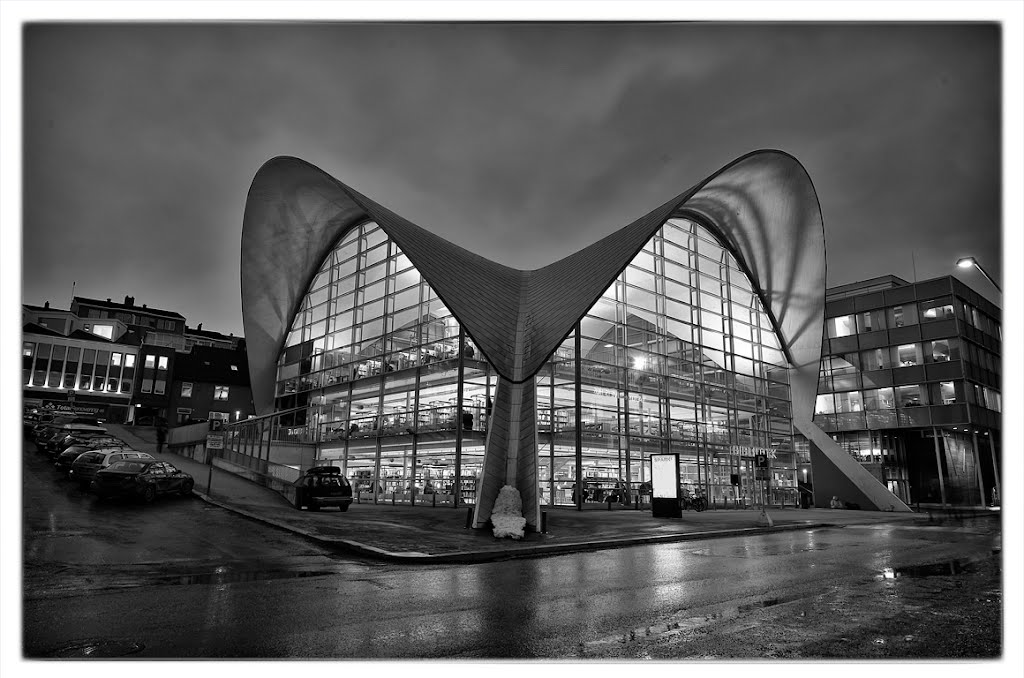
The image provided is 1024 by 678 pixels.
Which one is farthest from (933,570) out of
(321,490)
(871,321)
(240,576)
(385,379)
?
(871,321)

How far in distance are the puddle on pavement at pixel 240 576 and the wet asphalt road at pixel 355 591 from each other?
3cm

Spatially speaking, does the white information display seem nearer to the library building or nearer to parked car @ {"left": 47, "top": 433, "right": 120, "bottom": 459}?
the library building

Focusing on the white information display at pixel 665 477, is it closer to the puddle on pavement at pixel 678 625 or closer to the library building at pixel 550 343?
the library building at pixel 550 343

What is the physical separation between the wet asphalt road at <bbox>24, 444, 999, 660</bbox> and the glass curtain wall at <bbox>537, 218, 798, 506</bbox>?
13890mm

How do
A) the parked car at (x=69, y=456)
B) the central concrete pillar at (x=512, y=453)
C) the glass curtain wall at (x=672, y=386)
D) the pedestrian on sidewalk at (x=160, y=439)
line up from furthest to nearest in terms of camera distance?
the pedestrian on sidewalk at (x=160, y=439) < the glass curtain wall at (x=672, y=386) < the parked car at (x=69, y=456) < the central concrete pillar at (x=512, y=453)

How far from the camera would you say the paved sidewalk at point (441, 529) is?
13.1 m

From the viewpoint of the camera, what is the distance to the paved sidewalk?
43.0ft

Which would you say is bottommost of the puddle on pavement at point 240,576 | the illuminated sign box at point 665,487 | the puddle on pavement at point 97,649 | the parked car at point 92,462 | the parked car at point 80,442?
the illuminated sign box at point 665,487

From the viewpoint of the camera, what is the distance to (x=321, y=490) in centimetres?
2041

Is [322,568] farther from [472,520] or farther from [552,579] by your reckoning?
[472,520]

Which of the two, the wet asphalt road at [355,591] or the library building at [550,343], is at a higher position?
the library building at [550,343]

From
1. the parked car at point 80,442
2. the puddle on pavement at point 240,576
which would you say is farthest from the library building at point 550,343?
the puddle on pavement at point 240,576

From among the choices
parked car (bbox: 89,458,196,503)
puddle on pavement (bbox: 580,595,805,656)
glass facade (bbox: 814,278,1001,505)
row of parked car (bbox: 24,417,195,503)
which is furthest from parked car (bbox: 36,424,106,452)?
glass facade (bbox: 814,278,1001,505)

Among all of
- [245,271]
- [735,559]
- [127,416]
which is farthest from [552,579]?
[127,416]
